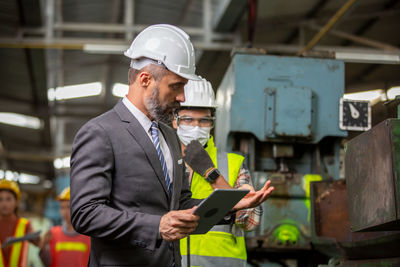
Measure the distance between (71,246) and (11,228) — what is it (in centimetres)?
66

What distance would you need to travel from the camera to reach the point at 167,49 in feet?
6.48

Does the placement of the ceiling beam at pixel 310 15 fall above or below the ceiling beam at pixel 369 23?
below

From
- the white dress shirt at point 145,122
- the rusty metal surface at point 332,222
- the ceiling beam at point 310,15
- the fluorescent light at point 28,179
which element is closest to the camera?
the white dress shirt at point 145,122

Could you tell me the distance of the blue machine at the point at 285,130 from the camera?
12.9ft

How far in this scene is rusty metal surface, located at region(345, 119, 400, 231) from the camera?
6.67 feet

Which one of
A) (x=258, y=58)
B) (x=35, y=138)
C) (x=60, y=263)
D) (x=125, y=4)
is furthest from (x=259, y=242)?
(x=35, y=138)

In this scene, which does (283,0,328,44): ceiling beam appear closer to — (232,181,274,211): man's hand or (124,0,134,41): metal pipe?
(124,0,134,41): metal pipe

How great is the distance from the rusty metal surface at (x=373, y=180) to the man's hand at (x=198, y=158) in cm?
76

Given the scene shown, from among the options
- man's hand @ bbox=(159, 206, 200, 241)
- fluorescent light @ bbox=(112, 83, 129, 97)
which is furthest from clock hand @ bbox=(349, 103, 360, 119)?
fluorescent light @ bbox=(112, 83, 129, 97)

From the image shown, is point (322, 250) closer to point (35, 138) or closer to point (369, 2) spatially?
point (369, 2)

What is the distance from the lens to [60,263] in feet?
14.7

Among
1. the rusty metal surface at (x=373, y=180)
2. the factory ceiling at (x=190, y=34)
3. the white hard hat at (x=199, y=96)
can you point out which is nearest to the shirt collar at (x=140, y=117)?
the rusty metal surface at (x=373, y=180)

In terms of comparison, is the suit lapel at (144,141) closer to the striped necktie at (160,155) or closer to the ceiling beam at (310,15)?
the striped necktie at (160,155)

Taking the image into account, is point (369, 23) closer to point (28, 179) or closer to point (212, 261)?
point (212, 261)
